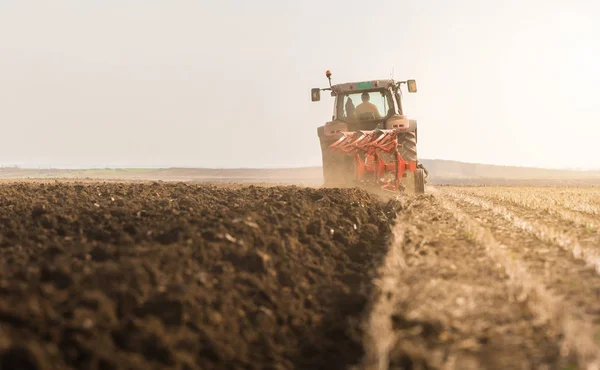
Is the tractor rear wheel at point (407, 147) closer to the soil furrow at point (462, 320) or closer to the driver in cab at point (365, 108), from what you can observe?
the driver in cab at point (365, 108)

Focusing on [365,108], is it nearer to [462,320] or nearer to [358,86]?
[358,86]

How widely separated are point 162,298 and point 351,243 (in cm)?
366

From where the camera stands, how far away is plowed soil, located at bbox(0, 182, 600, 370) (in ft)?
10.6

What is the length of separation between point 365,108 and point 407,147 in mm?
1700

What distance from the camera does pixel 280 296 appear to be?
4.53 metres

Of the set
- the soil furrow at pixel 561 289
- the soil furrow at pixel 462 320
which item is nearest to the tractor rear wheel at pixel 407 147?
the soil furrow at pixel 561 289

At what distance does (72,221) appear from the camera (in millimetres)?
6789

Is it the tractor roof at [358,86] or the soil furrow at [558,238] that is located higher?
the tractor roof at [358,86]

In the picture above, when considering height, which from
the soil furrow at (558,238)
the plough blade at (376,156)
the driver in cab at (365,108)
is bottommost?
the soil furrow at (558,238)

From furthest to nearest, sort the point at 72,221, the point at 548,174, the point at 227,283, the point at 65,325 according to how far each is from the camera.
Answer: the point at 548,174, the point at 72,221, the point at 227,283, the point at 65,325

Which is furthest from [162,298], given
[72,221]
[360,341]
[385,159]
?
[385,159]

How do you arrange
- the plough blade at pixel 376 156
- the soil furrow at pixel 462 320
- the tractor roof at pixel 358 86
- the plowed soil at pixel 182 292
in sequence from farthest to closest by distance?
the tractor roof at pixel 358 86, the plough blade at pixel 376 156, the soil furrow at pixel 462 320, the plowed soil at pixel 182 292

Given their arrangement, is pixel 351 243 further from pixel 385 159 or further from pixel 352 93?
pixel 352 93

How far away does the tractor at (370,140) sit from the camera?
43.9 ft
